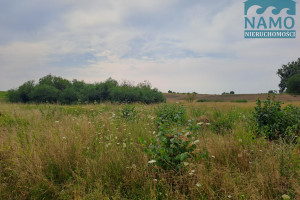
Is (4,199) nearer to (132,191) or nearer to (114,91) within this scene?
(132,191)

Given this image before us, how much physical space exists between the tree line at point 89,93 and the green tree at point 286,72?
29.2 metres

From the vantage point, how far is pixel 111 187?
3.00 metres

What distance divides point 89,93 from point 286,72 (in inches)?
1672

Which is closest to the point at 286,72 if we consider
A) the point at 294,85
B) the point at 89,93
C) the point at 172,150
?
the point at 294,85

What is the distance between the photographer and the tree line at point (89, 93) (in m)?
26.5

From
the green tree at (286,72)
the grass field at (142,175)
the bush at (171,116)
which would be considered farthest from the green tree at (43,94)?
the green tree at (286,72)

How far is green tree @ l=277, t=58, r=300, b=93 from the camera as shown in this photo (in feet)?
130

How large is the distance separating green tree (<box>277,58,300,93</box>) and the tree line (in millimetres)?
29193

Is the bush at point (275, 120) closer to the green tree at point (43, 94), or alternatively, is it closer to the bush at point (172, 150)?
the bush at point (172, 150)

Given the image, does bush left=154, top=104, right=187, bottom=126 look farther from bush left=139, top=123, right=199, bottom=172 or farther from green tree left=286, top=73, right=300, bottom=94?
green tree left=286, top=73, right=300, bottom=94

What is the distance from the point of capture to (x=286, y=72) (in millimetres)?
41156

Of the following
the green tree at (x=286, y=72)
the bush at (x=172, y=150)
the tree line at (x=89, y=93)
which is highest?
the green tree at (x=286, y=72)

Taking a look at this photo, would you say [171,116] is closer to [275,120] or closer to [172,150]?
[275,120]

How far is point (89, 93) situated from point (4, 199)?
2454 centimetres
